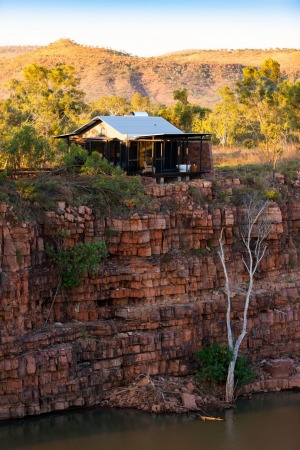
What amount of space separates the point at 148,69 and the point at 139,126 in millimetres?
59829

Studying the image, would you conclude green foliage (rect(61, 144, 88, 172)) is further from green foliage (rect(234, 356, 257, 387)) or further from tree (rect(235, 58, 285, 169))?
tree (rect(235, 58, 285, 169))

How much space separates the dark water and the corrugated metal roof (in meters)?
11.0

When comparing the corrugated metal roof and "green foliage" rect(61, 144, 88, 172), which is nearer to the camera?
"green foliage" rect(61, 144, 88, 172)

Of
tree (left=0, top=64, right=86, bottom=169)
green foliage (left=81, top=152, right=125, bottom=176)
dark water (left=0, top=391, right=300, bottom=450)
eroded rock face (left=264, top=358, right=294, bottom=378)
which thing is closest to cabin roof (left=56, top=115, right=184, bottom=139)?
green foliage (left=81, top=152, right=125, bottom=176)

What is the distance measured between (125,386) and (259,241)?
6602mm

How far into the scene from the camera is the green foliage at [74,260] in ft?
71.9

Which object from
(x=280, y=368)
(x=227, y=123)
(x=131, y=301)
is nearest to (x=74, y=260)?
(x=131, y=301)

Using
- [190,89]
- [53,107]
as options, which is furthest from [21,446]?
[190,89]

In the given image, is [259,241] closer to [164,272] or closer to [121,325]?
[164,272]

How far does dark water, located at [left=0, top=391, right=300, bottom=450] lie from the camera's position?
19.4m

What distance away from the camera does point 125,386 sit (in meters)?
22.1

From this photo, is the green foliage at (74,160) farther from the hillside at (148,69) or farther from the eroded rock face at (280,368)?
the hillside at (148,69)

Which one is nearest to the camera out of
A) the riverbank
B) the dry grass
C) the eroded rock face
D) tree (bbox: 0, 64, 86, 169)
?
the riverbank

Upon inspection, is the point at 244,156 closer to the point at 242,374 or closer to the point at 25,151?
the point at 25,151
